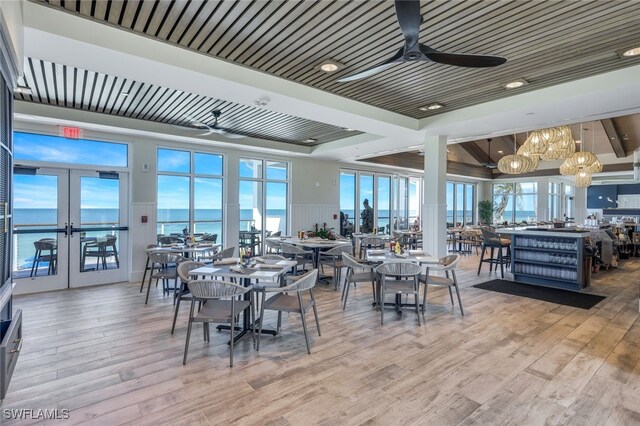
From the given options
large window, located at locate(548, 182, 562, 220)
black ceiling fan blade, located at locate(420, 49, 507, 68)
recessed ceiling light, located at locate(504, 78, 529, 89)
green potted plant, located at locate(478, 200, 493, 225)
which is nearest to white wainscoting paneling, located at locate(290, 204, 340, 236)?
recessed ceiling light, located at locate(504, 78, 529, 89)

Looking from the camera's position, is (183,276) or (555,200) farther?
(555,200)

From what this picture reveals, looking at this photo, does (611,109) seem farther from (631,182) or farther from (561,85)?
(631,182)

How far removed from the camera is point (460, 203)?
15.2 metres

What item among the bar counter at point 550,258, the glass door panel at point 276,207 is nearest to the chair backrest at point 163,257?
the glass door panel at point 276,207

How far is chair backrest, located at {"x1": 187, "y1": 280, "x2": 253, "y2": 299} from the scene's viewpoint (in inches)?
123

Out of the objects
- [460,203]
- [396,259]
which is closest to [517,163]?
[396,259]

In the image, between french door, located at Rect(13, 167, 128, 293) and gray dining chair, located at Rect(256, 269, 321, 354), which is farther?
french door, located at Rect(13, 167, 128, 293)

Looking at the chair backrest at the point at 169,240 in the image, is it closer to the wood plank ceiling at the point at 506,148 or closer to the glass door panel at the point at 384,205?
the wood plank ceiling at the point at 506,148

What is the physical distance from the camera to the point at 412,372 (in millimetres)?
3004

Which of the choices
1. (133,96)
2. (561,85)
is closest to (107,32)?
(133,96)

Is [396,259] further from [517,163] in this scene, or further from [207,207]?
[517,163]

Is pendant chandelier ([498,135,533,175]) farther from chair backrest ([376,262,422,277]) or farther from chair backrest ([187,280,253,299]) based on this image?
chair backrest ([187,280,253,299])

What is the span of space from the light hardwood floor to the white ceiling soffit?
9.48ft

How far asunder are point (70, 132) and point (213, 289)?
4.85 m
